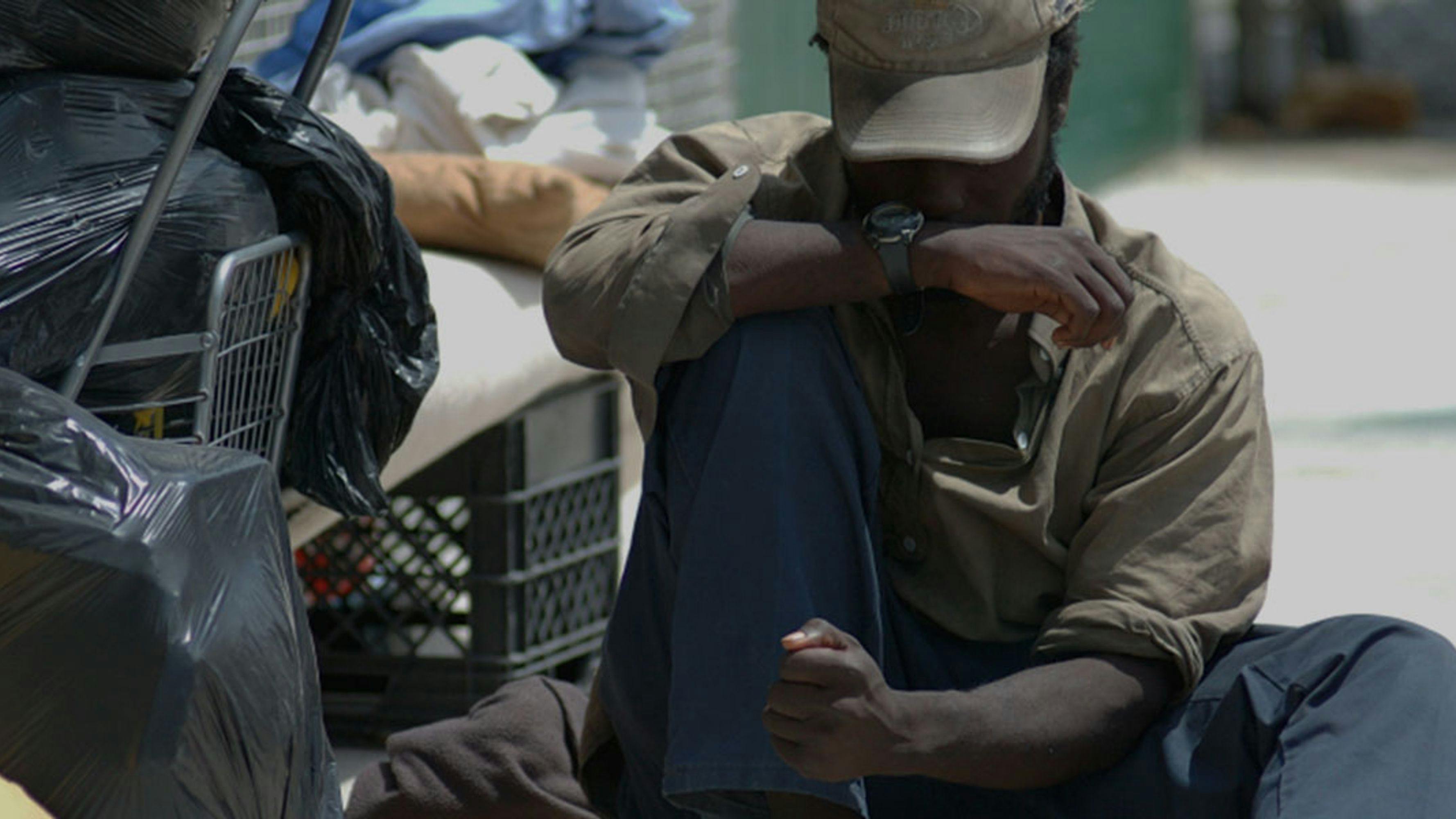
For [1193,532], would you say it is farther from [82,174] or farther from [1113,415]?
[82,174]

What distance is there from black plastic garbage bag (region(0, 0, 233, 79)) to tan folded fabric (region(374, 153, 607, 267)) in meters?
1.16

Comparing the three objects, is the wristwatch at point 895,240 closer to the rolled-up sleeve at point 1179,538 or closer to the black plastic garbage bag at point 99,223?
the rolled-up sleeve at point 1179,538

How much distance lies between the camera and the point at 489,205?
3348 mm

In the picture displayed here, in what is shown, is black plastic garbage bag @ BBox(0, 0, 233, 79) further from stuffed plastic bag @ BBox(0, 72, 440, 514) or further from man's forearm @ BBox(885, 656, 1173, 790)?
man's forearm @ BBox(885, 656, 1173, 790)

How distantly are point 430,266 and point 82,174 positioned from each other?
124 cm

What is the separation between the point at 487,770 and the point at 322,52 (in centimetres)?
87

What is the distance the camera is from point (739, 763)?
208 centimetres

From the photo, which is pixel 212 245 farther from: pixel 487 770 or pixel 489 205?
pixel 489 205

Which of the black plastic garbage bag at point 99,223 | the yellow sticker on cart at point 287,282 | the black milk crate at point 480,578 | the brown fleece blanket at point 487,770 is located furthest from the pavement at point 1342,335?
the black plastic garbage bag at point 99,223

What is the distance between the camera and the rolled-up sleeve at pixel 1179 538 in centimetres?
216


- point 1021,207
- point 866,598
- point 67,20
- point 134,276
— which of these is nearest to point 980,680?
point 866,598

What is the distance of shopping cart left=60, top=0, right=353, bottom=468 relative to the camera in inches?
77.5

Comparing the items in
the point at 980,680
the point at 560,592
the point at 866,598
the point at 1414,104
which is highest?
the point at 866,598

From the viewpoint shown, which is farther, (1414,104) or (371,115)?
(1414,104)
